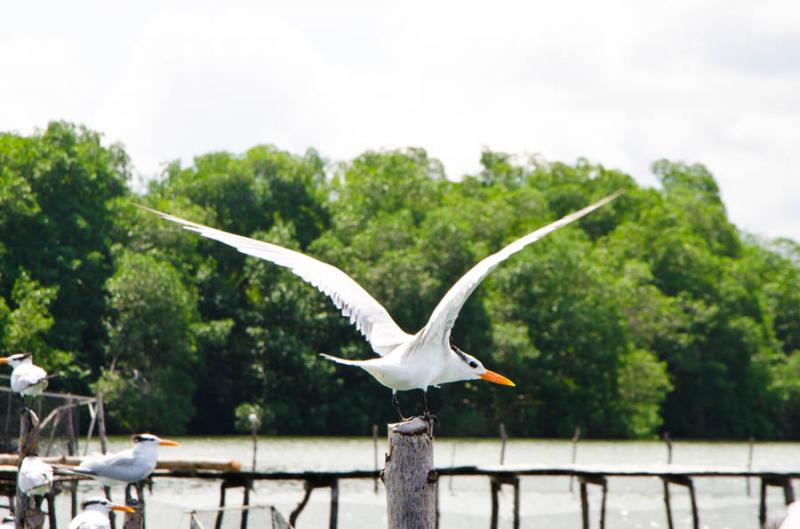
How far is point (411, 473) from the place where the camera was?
347 inches

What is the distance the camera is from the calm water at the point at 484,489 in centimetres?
2858

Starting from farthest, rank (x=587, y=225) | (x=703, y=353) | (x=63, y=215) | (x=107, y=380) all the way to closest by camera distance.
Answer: (x=587, y=225)
(x=703, y=353)
(x=63, y=215)
(x=107, y=380)

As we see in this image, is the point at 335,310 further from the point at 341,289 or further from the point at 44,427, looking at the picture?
the point at 341,289

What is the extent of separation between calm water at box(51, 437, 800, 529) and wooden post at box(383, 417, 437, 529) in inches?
596

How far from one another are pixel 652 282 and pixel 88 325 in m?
25.6

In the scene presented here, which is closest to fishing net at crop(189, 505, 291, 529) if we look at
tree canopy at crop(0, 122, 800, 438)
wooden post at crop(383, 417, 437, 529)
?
wooden post at crop(383, 417, 437, 529)

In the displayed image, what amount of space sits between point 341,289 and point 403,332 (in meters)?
0.72

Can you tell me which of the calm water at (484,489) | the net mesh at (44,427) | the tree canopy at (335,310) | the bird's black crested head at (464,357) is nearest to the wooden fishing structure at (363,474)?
the net mesh at (44,427)

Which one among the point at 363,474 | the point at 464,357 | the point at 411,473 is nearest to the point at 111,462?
the point at 464,357

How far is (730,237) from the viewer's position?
221 feet

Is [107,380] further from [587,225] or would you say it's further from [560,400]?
[587,225]

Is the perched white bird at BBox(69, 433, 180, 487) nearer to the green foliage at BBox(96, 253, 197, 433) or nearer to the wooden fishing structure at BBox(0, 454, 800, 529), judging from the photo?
the wooden fishing structure at BBox(0, 454, 800, 529)

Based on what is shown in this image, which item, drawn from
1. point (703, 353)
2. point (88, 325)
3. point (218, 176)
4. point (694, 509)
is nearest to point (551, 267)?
point (703, 353)

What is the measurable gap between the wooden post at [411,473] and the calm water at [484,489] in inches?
596
